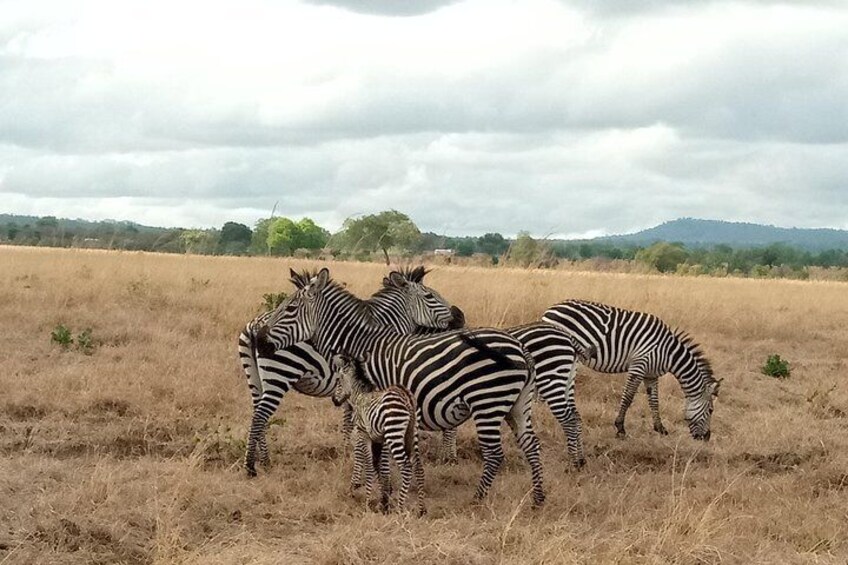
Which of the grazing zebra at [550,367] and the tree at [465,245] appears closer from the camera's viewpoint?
the grazing zebra at [550,367]

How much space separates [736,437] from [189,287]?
35.6 feet

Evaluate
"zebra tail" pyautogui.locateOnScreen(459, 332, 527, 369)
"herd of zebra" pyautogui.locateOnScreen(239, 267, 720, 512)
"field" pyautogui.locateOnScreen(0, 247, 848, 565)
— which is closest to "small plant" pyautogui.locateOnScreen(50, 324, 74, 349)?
"field" pyautogui.locateOnScreen(0, 247, 848, 565)

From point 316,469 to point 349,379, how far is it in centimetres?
104

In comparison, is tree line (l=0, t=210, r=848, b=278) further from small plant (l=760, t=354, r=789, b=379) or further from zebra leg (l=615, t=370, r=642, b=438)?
zebra leg (l=615, t=370, r=642, b=438)

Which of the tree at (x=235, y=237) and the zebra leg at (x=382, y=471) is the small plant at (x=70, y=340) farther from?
the tree at (x=235, y=237)

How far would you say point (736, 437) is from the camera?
9438 mm

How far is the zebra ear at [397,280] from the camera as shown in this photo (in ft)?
28.9

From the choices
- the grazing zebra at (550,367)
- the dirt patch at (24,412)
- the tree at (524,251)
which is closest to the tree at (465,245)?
the tree at (524,251)

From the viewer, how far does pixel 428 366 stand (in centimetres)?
677

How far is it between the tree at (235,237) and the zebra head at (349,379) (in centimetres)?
4805

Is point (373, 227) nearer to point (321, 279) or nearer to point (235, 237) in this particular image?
point (235, 237)

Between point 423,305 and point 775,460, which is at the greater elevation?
point 423,305

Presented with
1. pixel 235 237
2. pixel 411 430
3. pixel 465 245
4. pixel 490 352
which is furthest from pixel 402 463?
pixel 235 237

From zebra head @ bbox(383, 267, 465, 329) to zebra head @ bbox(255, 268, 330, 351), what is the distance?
123cm
